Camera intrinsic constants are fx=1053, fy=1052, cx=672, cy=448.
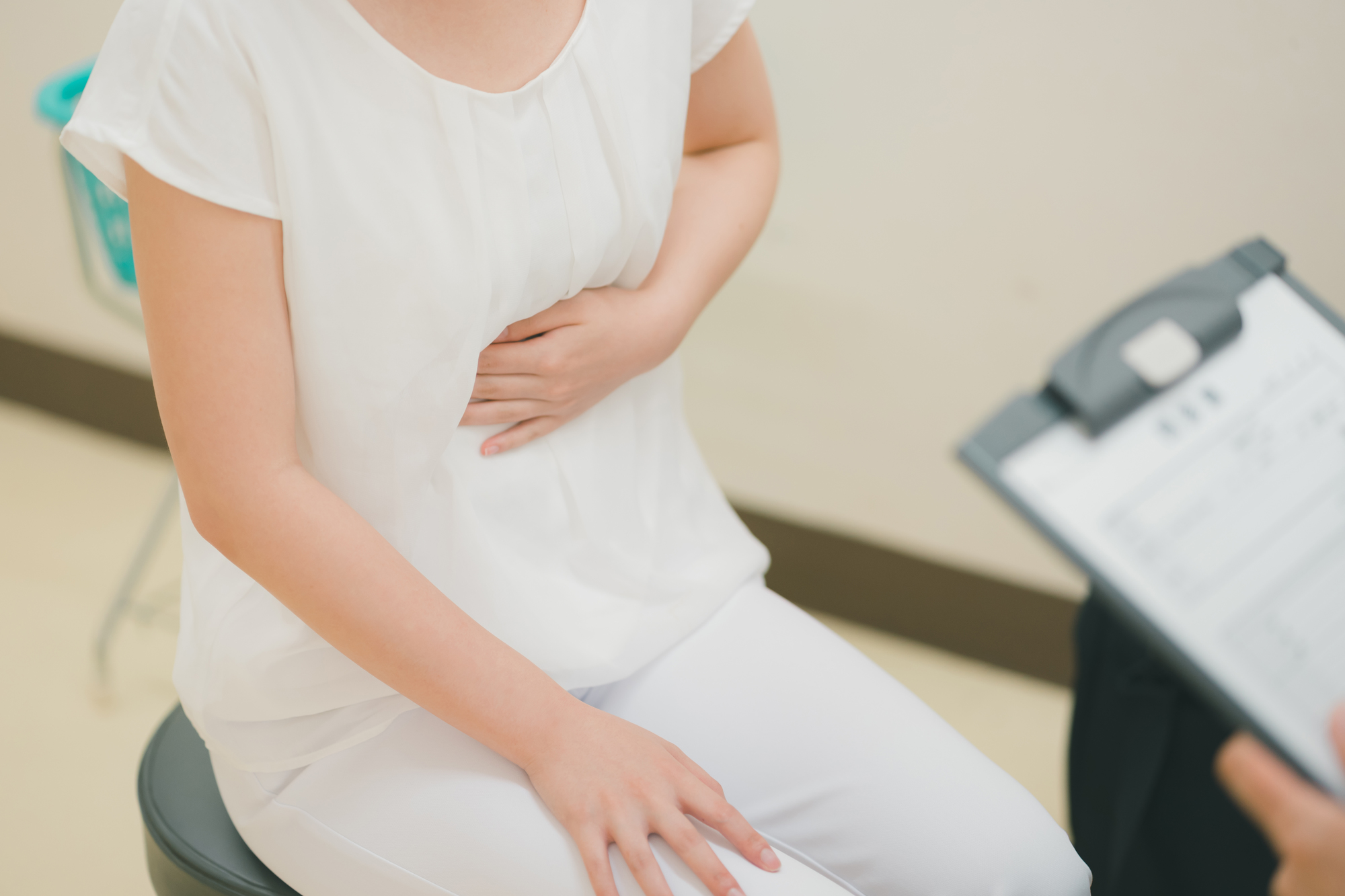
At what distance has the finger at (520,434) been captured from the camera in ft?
2.56

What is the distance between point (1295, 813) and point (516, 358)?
536 mm

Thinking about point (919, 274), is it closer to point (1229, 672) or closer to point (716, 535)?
point (716, 535)

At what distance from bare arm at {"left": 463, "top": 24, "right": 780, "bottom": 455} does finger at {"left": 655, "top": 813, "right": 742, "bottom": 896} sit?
0.97ft

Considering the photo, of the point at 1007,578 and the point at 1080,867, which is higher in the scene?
the point at 1080,867

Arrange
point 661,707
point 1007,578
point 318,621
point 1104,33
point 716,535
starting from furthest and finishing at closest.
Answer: point 1007,578 < point 1104,33 < point 716,535 < point 661,707 < point 318,621

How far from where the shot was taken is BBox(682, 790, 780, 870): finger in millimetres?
698

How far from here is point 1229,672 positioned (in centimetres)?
47

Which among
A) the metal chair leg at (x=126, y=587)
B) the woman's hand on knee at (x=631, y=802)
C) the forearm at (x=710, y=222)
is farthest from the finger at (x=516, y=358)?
the metal chair leg at (x=126, y=587)

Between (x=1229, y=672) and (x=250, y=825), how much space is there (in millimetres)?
651

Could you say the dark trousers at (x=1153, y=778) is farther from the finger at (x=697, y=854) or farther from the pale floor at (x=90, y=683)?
the pale floor at (x=90, y=683)

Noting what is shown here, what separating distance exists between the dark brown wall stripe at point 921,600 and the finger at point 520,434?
0.91m

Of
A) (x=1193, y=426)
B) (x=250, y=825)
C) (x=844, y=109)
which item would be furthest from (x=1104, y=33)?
(x=250, y=825)

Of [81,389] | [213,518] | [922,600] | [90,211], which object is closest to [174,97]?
[213,518]

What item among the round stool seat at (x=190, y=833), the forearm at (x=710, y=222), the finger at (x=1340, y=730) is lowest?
the round stool seat at (x=190, y=833)
